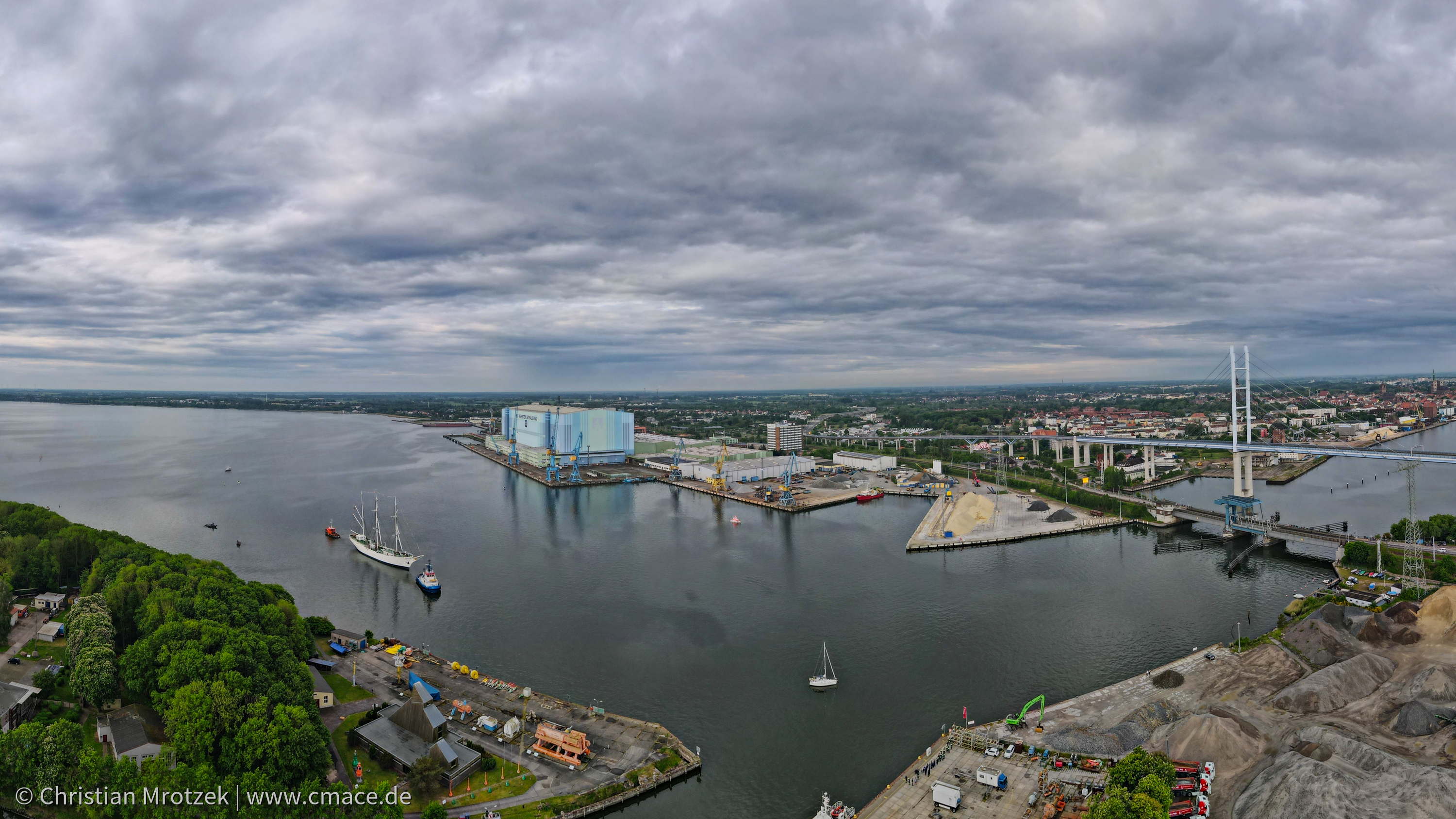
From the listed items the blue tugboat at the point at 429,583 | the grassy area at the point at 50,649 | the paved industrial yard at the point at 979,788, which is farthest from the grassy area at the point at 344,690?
the paved industrial yard at the point at 979,788

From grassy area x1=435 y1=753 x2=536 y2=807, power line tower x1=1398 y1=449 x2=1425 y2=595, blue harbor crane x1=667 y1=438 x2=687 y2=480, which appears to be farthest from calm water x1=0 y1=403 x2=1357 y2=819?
blue harbor crane x1=667 y1=438 x2=687 y2=480

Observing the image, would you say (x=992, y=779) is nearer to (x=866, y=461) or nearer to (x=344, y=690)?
(x=344, y=690)

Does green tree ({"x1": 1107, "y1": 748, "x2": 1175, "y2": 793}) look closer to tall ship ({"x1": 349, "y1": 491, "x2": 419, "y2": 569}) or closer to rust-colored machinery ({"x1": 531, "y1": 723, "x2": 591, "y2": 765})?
rust-colored machinery ({"x1": 531, "y1": 723, "x2": 591, "y2": 765})

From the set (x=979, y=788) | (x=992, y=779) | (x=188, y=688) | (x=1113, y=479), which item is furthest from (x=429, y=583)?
(x=1113, y=479)

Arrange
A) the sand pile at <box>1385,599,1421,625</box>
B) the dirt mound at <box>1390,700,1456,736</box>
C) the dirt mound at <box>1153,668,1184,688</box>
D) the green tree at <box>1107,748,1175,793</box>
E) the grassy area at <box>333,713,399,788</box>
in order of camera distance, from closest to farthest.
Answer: the green tree at <box>1107,748,1175,793</box> → the grassy area at <box>333,713,399,788</box> → the dirt mound at <box>1390,700,1456,736</box> → the dirt mound at <box>1153,668,1184,688</box> → the sand pile at <box>1385,599,1421,625</box>

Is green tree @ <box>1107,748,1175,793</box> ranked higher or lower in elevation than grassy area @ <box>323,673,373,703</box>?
higher

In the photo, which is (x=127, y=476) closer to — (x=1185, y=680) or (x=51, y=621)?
(x=51, y=621)
